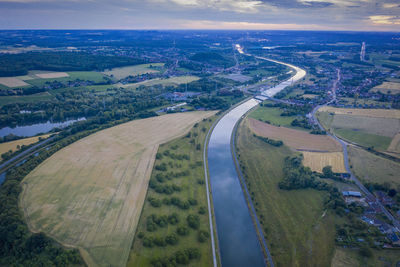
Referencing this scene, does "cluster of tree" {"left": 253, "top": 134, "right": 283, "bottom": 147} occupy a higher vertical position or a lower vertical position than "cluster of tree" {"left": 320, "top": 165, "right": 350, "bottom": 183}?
higher

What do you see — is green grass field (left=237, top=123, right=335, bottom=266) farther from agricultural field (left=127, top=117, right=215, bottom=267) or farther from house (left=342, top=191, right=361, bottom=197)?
agricultural field (left=127, top=117, right=215, bottom=267)

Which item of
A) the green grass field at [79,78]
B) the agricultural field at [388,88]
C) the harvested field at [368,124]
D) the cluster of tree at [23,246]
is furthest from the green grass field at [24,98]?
the agricultural field at [388,88]

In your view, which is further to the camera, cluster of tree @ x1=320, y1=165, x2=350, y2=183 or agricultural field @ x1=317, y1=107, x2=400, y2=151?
agricultural field @ x1=317, y1=107, x2=400, y2=151

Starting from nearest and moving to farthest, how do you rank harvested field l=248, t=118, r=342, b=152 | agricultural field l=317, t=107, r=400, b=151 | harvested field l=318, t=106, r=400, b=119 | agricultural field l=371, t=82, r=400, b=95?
harvested field l=248, t=118, r=342, b=152 < agricultural field l=317, t=107, r=400, b=151 < harvested field l=318, t=106, r=400, b=119 < agricultural field l=371, t=82, r=400, b=95

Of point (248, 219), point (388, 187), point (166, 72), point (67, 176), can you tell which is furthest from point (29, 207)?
point (166, 72)

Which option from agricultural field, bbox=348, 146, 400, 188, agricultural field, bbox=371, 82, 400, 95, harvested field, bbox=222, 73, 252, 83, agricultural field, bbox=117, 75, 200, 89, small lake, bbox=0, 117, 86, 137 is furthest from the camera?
harvested field, bbox=222, 73, 252, 83

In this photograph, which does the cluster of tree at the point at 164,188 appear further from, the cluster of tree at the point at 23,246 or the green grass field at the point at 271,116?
the green grass field at the point at 271,116

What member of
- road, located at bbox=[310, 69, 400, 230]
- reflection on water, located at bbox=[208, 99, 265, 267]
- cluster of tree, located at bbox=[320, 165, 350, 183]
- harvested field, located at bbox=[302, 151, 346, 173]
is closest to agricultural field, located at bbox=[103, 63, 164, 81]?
reflection on water, located at bbox=[208, 99, 265, 267]
